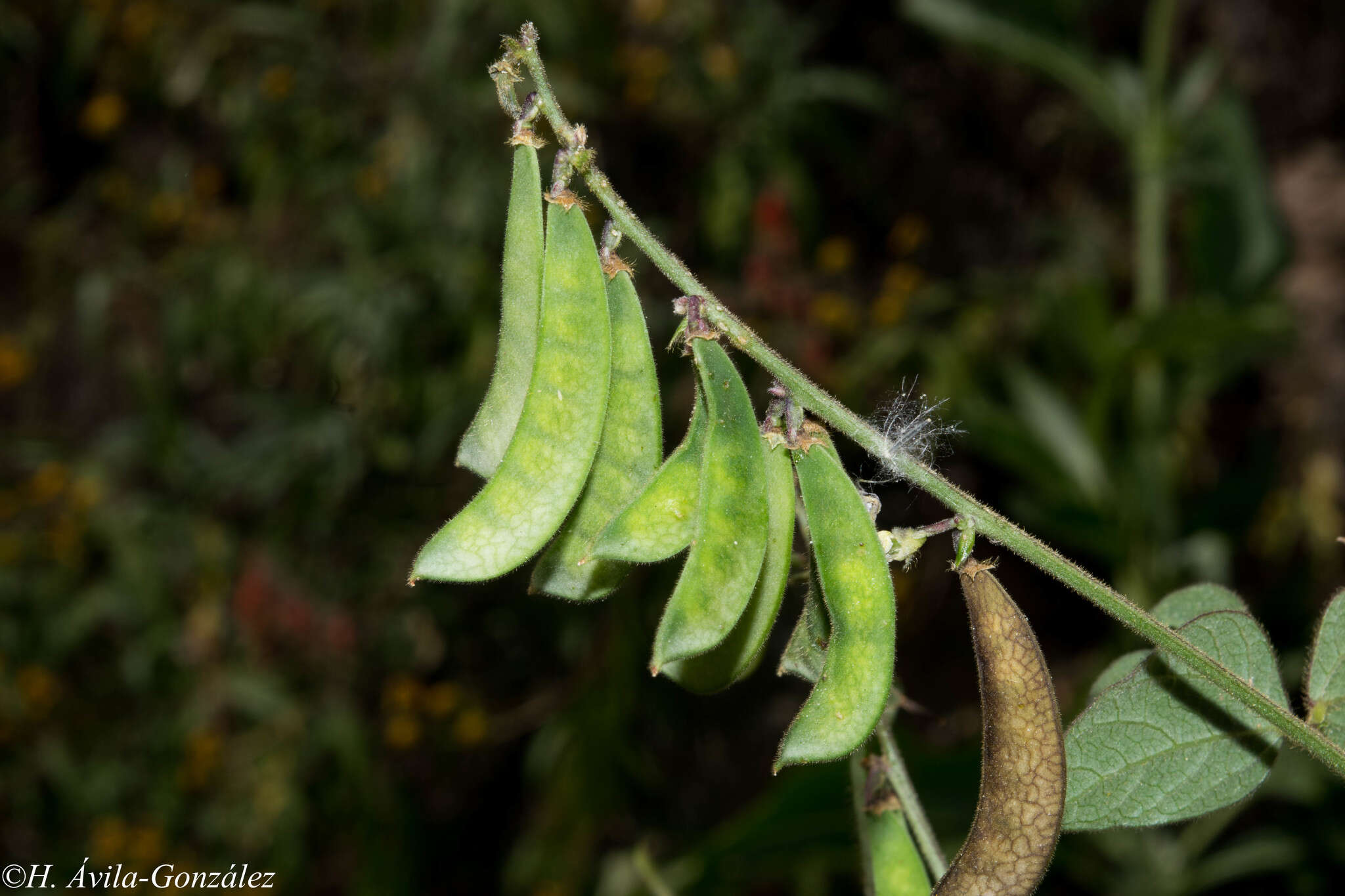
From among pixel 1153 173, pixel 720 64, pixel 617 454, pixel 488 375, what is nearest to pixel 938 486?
pixel 617 454

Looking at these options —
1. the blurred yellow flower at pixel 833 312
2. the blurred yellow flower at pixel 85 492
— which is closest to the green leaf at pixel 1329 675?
the blurred yellow flower at pixel 833 312

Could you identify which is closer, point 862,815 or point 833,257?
point 862,815

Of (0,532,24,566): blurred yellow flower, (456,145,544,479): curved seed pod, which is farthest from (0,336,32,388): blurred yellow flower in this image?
(456,145,544,479): curved seed pod

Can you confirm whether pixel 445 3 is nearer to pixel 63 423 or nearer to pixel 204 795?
pixel 63 423

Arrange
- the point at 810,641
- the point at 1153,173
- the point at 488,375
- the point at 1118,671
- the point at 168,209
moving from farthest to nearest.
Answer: the point at 168,209 < the point at 488,375 < the point at 1153,173 < the point at 1118,671 < the point at 810,641

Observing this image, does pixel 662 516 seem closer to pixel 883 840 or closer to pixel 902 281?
pixel 883 840

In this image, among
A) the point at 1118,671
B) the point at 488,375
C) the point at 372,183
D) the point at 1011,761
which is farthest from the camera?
the point at 372,183

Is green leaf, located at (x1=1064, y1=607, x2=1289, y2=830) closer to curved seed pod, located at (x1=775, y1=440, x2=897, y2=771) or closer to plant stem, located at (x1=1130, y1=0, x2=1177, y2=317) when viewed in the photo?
curved seed pod, located at (x1=775, y1=440, x2=897, y2=771)
